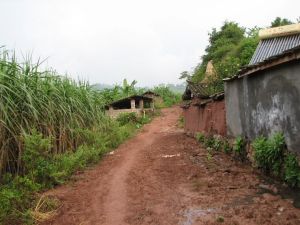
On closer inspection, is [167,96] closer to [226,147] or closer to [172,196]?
[226,147]

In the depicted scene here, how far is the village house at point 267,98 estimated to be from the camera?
20.2ft

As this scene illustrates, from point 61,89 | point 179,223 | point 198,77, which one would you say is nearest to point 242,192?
point 179,223

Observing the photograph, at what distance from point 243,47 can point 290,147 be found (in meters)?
18.9

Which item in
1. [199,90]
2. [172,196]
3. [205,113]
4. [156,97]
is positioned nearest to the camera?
[172,196]

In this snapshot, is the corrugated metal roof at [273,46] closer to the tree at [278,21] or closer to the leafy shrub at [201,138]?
the leafy shrub at [201,138]

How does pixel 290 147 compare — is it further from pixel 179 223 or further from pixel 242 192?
pixel 179 223

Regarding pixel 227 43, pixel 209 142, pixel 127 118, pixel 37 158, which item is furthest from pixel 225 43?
pixel 37 158

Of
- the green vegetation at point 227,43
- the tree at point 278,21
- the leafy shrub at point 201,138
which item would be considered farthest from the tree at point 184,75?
the leafy shrub at point 201,138

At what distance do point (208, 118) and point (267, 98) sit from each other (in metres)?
5.68

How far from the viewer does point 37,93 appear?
827 centimetres

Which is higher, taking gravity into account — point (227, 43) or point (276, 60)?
point (227, 43)

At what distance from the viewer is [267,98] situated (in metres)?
7.36

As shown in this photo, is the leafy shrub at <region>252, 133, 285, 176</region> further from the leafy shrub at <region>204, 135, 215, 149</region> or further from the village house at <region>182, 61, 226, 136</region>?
the leafy shrub at <region>204, 135, 215, 149</region>

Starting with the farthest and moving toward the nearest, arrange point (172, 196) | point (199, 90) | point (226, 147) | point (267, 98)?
point (199, 90), point (226, 147), point (267, 98), point (172, 196)
